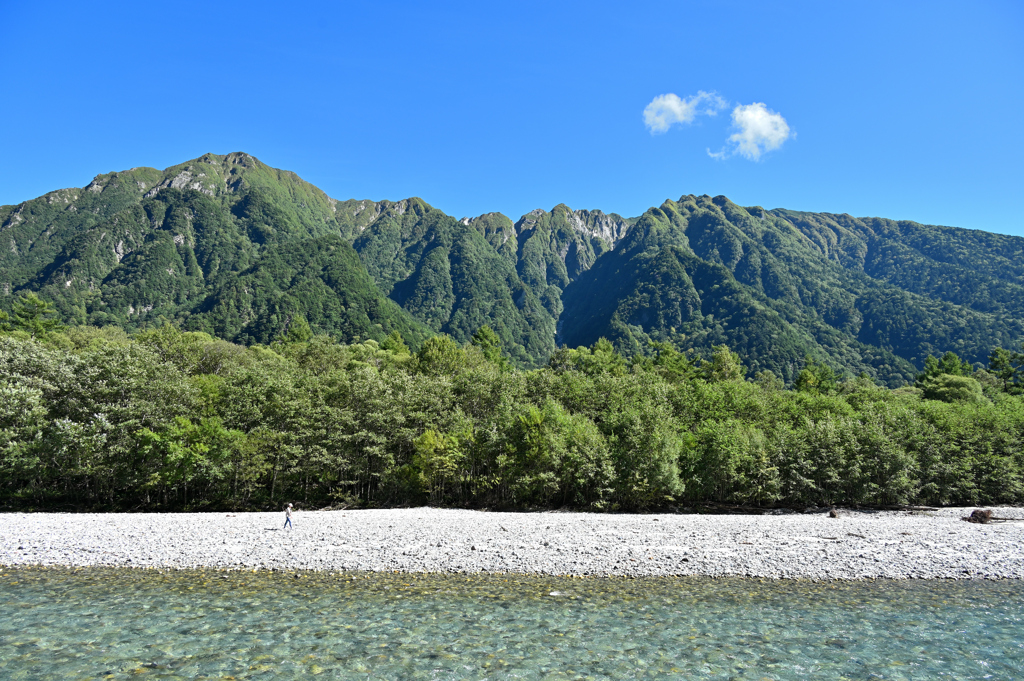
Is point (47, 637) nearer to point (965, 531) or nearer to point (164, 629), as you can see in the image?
point (164, 629)

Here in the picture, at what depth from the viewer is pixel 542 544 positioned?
26297 millimetres

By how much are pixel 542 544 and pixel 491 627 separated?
1043 centimetres

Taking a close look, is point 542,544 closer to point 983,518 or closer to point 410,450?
point 410,450

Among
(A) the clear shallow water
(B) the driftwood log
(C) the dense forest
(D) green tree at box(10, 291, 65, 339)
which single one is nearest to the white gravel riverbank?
(B) the driftwood log

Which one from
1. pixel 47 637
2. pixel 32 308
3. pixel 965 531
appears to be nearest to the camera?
pixel 47 637

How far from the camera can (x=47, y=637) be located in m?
15.0

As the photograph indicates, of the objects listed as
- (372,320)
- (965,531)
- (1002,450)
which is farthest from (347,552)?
(372,320)

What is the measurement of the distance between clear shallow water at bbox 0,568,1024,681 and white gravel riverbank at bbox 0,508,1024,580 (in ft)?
5.35

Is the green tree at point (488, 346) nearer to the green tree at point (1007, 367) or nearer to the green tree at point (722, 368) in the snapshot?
the green tree at point (722, 368)

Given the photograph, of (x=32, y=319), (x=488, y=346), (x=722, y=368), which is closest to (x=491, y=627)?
(x=722, y=368)

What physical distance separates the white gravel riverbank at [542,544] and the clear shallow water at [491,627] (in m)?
1.63

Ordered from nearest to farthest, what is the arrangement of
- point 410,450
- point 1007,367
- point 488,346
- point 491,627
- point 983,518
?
1. point 491,627
2. point 983,518
3. point 410,450
4. point 1007,367
5. point 488,346

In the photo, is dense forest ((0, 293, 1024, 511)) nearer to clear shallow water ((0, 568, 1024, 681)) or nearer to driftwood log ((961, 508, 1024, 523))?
driftwood log ((961, 508, 1024, 523))

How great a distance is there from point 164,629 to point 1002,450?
59.7 m
